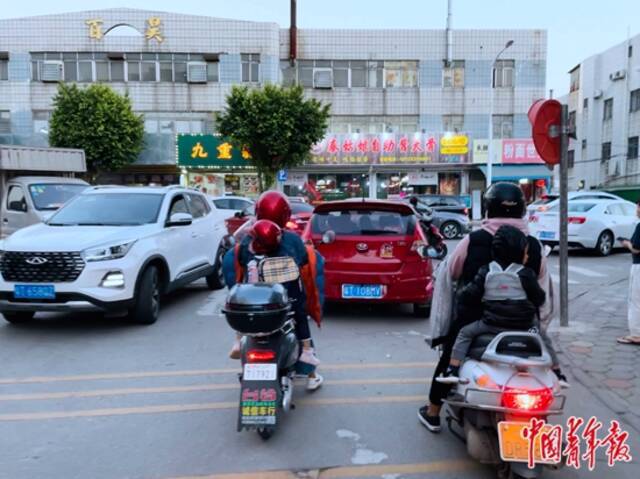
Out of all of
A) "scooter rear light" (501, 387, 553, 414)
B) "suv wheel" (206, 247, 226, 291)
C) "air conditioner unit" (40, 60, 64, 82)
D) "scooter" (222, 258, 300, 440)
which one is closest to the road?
"scooter" (222, 258, 300, 440)

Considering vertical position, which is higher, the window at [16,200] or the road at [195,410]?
the window at [16,200]

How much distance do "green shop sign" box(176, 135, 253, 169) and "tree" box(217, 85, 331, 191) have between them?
93.9 inches

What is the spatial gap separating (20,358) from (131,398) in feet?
6.04

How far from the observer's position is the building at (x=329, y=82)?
28.3 meters

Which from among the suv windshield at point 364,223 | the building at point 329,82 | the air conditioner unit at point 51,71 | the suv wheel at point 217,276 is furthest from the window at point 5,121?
the suv windshield at point 364,223

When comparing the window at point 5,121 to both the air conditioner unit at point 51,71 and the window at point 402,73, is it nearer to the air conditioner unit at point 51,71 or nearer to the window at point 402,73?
the air conditioner unit at point 51,71

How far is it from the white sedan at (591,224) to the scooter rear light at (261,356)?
38.2 feet

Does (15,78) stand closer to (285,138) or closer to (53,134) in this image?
(53,134)

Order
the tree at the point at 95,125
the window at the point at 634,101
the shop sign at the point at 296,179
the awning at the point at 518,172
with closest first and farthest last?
1. the tree at the point at 95,125
2. the awning at the point at 518,172
3. the shop sign at the point at 296,179
4. the window at the point at 634,101

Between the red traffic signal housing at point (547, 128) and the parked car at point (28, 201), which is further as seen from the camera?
the parked car at point (28, 201)

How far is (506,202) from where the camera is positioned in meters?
3.20

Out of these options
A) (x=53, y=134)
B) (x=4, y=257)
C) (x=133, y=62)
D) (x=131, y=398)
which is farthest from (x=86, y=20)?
(x=131, y=398)

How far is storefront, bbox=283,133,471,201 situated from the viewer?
1108 inches

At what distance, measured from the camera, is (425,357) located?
552 centimetres
